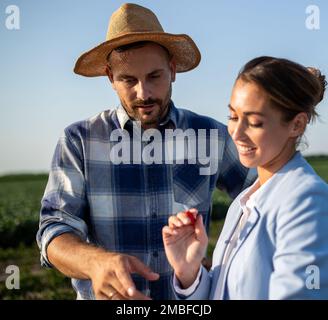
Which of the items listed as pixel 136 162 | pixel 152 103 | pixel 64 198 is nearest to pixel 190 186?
pixel 136 162

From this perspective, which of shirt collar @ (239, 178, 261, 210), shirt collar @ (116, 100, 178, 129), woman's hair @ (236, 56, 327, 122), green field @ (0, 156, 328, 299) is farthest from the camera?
green field @ (0, 156, 328, 299)

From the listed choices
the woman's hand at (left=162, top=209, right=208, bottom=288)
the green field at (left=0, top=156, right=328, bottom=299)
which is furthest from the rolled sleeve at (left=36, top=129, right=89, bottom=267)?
the green field at (left=0, top=156, right=328, bottom=299)

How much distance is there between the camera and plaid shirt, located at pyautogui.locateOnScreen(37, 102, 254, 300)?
8.02 ft

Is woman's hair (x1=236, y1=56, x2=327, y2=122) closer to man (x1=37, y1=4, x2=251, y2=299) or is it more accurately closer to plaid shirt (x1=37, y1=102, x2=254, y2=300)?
man (x1=37, y1=4, x2=251, y2=299)

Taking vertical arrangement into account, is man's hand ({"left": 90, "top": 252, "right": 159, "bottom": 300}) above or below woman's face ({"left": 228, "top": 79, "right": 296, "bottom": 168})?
below

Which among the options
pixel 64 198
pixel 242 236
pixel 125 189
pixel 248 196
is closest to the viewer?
pixel 242 236

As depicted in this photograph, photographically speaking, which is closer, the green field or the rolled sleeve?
the rolled sleeve

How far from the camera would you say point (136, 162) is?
2.57 m

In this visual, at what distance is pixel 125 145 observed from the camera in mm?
2545

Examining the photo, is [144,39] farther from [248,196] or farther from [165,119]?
[248,196]

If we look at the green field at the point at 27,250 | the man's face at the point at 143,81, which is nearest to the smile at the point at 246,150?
the man's face at the point at 143,81

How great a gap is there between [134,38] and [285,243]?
1.08 metres

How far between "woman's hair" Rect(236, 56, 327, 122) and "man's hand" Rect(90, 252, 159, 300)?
1.99 ft
